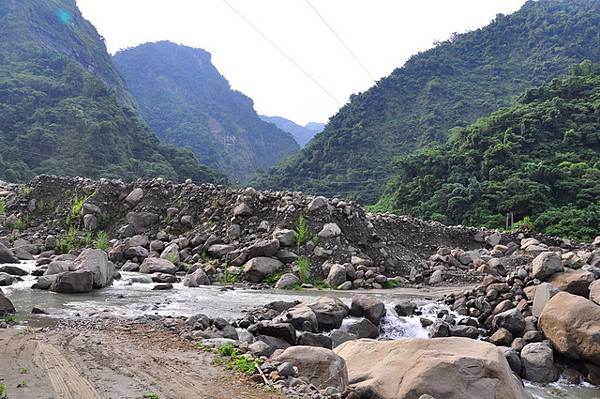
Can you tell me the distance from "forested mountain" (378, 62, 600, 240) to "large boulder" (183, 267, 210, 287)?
20846 mm

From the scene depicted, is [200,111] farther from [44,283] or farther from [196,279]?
[44,283]

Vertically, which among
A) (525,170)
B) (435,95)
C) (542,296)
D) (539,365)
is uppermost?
(435,95)

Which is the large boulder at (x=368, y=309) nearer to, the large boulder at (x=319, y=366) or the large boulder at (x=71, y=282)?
the large boulder at (x=319, y=366)

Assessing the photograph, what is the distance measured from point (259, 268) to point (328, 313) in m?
6.56

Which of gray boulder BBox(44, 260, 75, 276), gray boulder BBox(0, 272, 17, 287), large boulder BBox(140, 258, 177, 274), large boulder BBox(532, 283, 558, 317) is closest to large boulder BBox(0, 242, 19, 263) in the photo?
gray boulder BBox(44, 260, 75, 276)

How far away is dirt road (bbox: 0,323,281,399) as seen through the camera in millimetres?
5793

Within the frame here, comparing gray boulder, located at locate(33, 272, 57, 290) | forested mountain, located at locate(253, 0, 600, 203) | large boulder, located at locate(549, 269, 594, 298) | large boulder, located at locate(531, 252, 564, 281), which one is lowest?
gray boulder, located at locate(33, 272, 57, 290)

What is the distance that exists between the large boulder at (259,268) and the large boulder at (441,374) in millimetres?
10142

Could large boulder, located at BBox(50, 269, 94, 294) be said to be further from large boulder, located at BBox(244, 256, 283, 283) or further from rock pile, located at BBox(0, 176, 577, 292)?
large boulder, located at BBox(244, 256, 283, 283)

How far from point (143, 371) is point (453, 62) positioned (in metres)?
77.2

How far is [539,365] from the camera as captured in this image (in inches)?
375

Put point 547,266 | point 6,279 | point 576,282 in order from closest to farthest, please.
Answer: point 576,282, point 547,266, point 6,279

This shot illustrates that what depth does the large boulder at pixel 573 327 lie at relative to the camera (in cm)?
940

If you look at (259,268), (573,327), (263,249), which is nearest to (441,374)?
(573,327)
